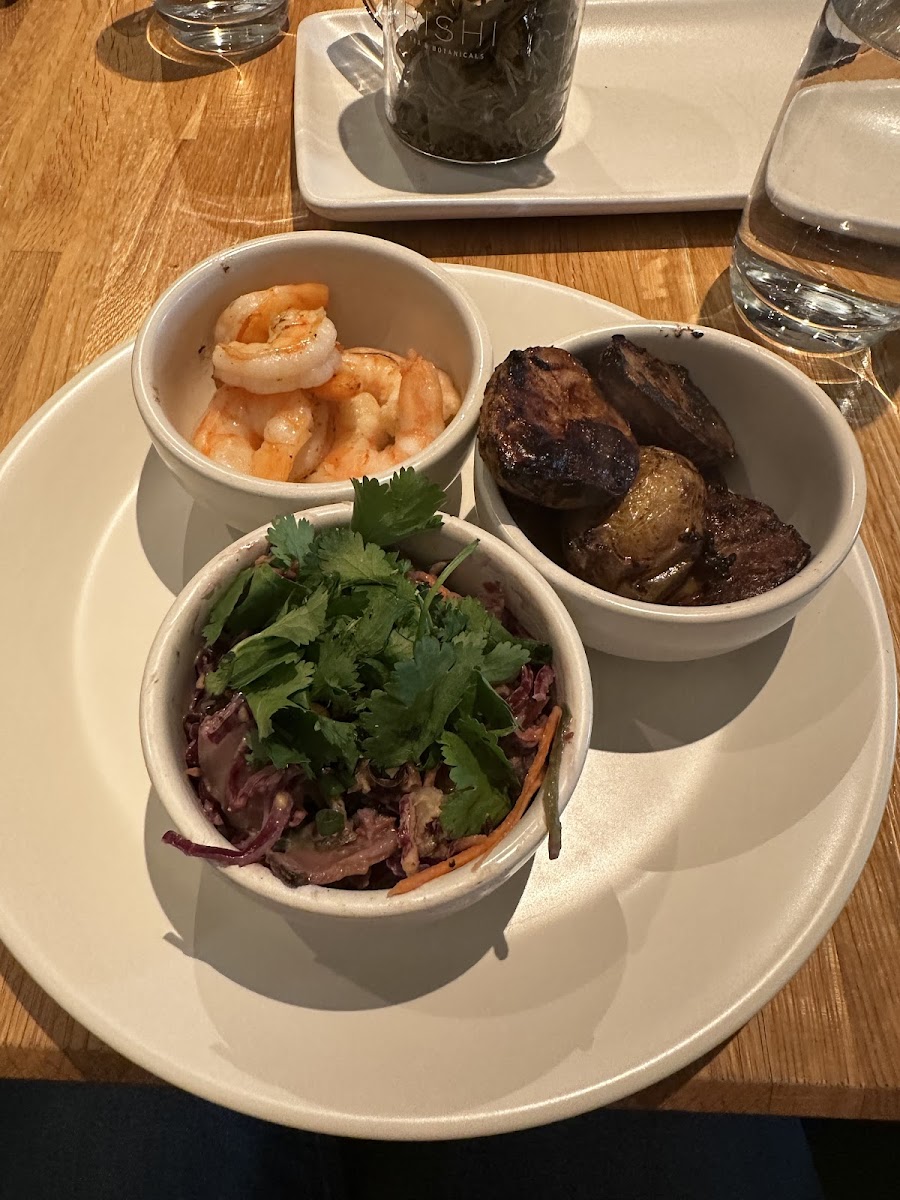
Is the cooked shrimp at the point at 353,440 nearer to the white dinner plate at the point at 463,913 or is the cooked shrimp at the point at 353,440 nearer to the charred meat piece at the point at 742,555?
the white dinner plate at the point at 463,913

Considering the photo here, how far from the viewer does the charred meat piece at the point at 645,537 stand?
0.92 m

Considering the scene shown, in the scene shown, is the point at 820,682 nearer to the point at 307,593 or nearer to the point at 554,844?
the point at 554,844

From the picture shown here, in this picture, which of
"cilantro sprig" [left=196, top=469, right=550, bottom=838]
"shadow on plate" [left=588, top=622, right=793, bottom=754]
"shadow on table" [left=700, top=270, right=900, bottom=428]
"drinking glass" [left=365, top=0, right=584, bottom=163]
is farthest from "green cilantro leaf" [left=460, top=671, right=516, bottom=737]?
"drinking glass" [left=365, top=0, right=584, bottom=163]

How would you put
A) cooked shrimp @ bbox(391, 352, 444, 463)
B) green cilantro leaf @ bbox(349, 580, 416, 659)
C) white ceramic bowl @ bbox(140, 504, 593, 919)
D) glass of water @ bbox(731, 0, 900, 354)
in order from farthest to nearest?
glass of water @ bbox(731, 0, 900, 354) < cooked shrimp @ bbox(391, 352, 444, 463) < green cilantro leaf @ bbox(349, 580, 416, 659) < white ceramic bowl @ bbox(140, 504, 593, 919)

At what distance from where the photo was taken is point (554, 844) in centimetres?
74

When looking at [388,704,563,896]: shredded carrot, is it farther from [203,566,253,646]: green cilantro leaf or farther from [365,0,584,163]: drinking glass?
[365,0,584,163]: drinking glass

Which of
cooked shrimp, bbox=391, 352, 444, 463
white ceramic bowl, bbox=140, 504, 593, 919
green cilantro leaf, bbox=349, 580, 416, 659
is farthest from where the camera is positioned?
cooked shrimp, bbox=391, 352, 444, 463

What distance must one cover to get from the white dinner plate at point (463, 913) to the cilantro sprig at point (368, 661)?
174mm

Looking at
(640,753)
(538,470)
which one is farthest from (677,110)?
(640,753)

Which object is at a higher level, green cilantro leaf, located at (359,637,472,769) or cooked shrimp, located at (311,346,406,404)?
cooked shrimp, located at (311,346,406,404)

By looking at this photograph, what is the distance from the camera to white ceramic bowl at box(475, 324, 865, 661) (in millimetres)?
856

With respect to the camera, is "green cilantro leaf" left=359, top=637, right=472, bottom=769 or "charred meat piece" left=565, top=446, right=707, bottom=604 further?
"charred meat piece" left=565, top=446, right=707, bottom=604

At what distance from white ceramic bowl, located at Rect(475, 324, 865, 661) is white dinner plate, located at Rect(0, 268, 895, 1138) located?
0.12 m

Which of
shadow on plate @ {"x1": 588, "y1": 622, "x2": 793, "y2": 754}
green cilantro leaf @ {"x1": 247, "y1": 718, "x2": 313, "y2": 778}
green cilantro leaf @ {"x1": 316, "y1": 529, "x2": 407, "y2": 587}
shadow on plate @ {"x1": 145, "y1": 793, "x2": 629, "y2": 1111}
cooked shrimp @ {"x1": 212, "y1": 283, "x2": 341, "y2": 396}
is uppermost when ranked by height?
cooked shrimp @ {"x1": 212, "y1": 283, "x2": 341, "y2": 396}
